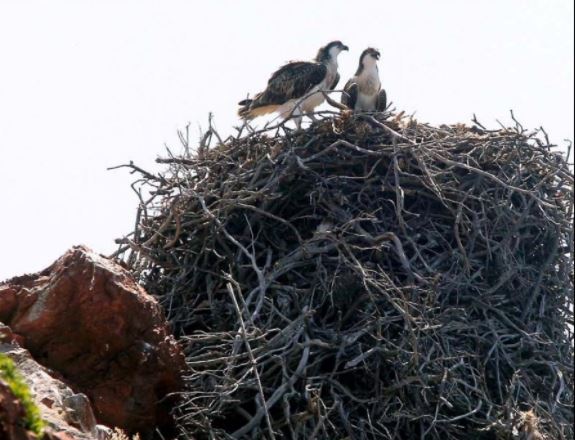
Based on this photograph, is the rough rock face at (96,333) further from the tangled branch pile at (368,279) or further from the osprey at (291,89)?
the osprey at (291,89)

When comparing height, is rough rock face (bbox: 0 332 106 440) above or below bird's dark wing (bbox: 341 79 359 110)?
below

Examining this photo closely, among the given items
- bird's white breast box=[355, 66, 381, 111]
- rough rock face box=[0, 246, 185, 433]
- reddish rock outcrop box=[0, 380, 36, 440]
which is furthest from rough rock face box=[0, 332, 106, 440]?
bird's white breast box=[355, 66, 381, 111]

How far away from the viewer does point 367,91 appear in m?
11.2

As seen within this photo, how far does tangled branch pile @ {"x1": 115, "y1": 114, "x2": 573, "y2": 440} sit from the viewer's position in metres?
8.03

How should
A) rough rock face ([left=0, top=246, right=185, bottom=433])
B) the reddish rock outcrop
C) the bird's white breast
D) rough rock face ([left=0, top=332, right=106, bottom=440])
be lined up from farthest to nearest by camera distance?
the bird's white breast, rough rock face ([left=0, top=246, right=185, bottom=433]), rough rock face ([left=0, top=332, right=106, bottom=440]), the reddish rock outcrop

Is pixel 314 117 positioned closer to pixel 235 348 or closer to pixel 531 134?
pixel 531 134

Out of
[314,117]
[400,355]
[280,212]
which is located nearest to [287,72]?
[314,117]

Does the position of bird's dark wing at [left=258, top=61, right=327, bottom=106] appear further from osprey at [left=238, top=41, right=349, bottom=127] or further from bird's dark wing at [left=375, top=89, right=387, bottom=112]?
bird's dark wing at [left=375, top=89, right=387, bottom=112]

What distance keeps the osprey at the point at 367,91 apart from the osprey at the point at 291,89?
30cm

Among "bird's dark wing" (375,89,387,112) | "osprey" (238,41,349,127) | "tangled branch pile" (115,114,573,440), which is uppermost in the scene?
"osprey" (238,41,349,127)

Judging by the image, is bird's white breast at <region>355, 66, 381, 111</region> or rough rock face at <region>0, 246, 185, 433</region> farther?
bird's white breast at <region>355, 66, 381, 111</region>

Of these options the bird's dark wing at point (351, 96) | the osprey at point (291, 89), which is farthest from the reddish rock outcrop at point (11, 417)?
the bird's dark wing at point (351, 96)

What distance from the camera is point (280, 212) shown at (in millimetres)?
9594

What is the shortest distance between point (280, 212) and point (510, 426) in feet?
9.36
